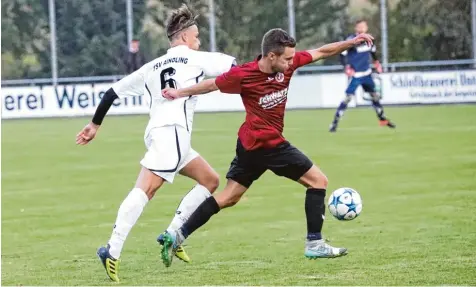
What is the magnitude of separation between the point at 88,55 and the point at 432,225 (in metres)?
28.5

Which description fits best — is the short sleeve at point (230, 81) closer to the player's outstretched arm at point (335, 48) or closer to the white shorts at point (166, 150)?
the white shorts at point (166, 150)

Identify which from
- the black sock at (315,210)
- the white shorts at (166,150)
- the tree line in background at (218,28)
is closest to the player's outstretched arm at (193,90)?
the white shorts at (166,150)

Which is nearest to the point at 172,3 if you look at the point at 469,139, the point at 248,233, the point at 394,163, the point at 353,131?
the point at 353,131

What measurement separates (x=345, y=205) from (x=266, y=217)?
2.98m

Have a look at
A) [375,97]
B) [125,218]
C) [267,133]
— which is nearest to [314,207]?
[267,133]

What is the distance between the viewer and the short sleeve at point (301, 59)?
9258mm

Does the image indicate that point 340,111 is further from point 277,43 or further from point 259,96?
point 277,43

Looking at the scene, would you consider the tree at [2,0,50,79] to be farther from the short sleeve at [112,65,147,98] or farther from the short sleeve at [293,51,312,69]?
the short sleeve at [293,51,312,69]

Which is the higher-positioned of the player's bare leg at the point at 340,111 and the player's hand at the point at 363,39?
the player's hand at the point at 363,39

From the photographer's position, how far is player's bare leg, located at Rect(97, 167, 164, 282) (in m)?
8.80

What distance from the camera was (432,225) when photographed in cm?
1137

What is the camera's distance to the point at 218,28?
3778 cm

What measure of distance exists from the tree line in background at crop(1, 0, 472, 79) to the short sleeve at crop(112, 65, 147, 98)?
87.0 feet

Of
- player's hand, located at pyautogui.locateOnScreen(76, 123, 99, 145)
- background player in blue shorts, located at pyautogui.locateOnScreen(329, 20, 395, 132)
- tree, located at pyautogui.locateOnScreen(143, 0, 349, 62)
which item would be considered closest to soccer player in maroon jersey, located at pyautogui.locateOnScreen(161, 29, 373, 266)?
player's hand, located at pyautogui.locateOnScreen(76, 123, 99, 145)
